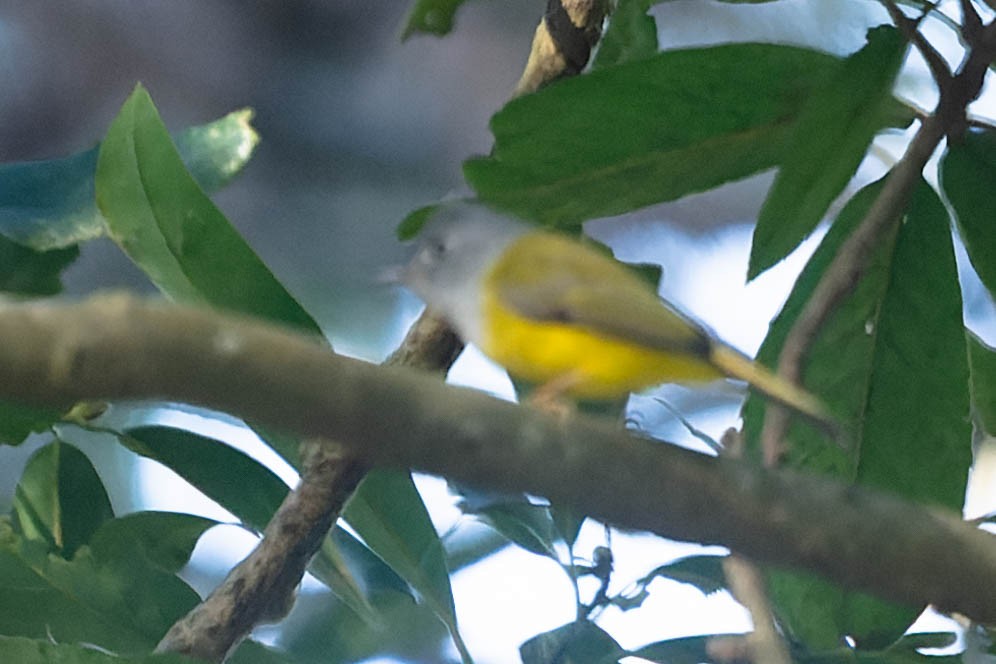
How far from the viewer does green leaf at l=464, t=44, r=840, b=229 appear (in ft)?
2.84

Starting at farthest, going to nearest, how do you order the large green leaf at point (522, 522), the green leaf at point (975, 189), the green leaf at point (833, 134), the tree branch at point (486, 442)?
the large green leaf at point (522, 522)
the green leaf at point (975, 189)
the green leaf at point (833, 134)
the tree branch at point (486, 442)

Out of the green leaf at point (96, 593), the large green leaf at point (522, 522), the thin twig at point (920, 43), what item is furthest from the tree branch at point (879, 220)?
the green leaf at point (96, 593)

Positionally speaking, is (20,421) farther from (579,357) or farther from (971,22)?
(971,22)

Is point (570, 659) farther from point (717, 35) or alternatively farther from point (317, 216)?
point (717, 35)

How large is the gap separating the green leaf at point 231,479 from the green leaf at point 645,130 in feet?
1.14

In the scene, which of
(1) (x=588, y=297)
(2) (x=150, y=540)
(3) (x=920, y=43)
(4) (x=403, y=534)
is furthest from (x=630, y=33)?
(2) (x=150, y=540)

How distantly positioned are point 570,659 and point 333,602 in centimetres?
34

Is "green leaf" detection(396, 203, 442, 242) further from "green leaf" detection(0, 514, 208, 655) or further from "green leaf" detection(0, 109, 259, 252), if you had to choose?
"green leaf" detection(0, 514, 208, 655)

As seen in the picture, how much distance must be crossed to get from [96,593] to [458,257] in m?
0.41

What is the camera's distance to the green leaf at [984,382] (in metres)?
1.14

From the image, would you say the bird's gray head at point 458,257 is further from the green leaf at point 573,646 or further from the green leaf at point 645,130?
the green leaf at point 573,646

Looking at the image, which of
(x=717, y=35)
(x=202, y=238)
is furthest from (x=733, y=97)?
(x=717, y=35)

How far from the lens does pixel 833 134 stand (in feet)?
2.68

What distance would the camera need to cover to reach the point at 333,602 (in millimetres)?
1177
